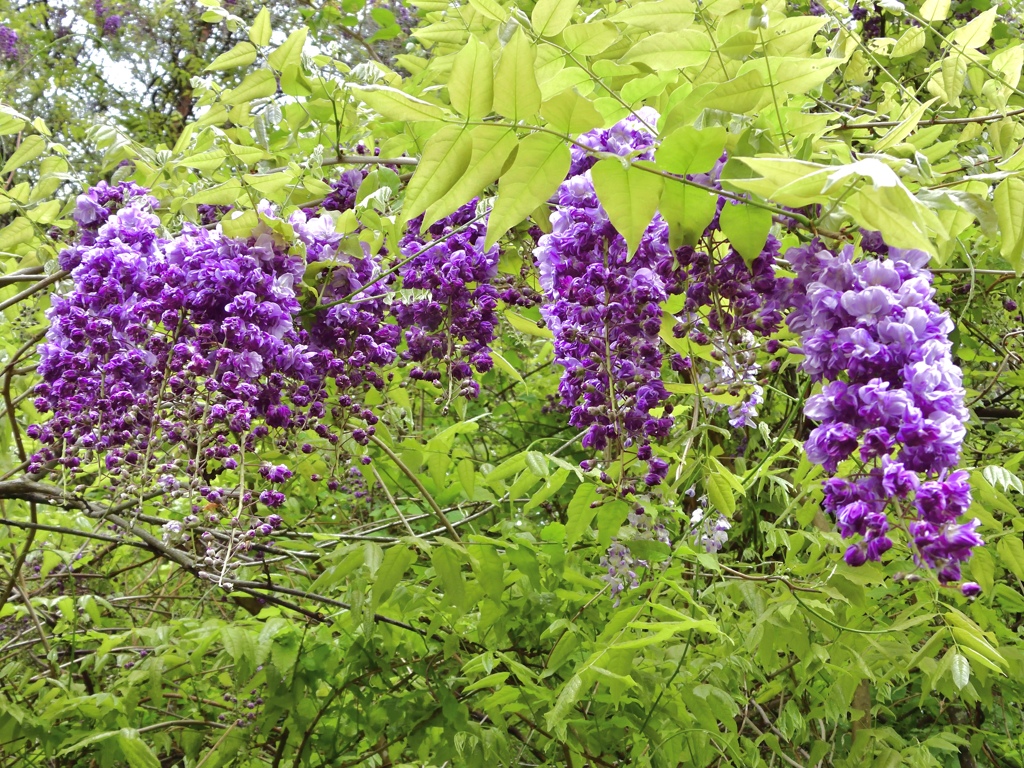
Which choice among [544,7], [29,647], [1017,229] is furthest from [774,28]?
[29,647]

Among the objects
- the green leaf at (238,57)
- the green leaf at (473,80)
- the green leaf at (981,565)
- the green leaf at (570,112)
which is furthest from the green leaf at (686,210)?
the green leaf at (981,565)

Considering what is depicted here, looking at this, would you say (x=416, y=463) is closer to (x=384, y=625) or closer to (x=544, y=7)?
(x=384, y=625)

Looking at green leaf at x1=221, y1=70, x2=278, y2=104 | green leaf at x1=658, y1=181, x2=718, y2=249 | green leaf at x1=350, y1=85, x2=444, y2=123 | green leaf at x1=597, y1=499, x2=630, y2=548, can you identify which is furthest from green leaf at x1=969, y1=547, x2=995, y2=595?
green leaf at x1=221, y1=70, x2=278, y2=104

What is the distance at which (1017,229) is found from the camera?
1.15 m

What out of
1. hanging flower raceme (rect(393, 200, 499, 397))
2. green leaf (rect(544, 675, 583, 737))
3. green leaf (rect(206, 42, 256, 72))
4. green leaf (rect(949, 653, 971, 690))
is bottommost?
green leaf (rect(949, 653, 971, 690))

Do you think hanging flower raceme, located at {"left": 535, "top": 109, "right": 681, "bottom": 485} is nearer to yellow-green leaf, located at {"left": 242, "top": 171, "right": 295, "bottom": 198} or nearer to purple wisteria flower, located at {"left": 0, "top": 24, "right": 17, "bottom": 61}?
yellow-green leaf, located at {"left": 242, "top": 171, "right": 295, "bottom": 198}

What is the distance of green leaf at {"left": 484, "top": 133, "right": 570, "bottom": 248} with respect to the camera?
110 centimetres

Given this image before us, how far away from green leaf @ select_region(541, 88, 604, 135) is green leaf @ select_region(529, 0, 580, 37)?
0.86ft

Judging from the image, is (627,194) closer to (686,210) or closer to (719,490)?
(686,210)

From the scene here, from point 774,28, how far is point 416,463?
138cm

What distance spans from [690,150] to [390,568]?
104 cm

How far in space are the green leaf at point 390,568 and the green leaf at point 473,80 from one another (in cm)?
96

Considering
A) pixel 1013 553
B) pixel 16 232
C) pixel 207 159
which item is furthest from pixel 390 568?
pixel 1013 553

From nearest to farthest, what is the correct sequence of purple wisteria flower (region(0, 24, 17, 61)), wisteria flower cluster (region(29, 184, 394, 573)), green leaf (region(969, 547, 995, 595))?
wisteria flower cluster (region(29, 184, 394, 573)) < green leaf (region(969, 547, 995, 595)) < purple wisteria flower (region(0, 24, 17, 61))
